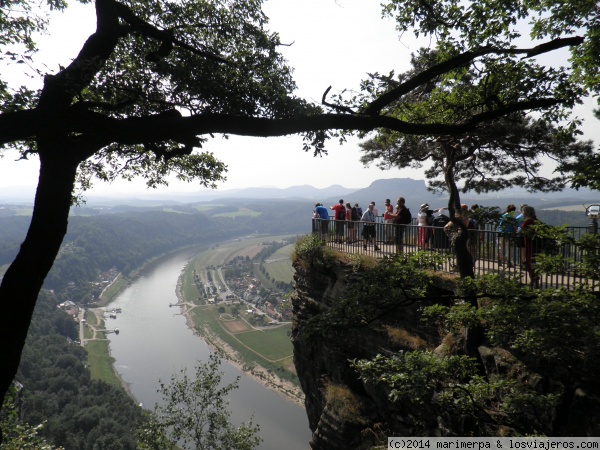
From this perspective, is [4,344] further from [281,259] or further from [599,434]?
[281,259]

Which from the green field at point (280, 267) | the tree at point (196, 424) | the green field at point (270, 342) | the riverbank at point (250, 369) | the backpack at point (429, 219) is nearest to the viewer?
the backpack at point (429, 219)

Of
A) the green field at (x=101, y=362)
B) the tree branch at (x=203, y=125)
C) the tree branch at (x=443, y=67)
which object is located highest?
the tree branch at (x=443, y=67)

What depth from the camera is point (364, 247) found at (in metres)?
11.3

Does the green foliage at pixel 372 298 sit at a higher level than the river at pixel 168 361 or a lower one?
higher

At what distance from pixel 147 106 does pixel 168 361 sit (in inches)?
1871

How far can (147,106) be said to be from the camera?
589 centimetres

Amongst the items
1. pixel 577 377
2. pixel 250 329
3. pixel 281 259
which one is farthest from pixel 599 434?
pixel 281 259

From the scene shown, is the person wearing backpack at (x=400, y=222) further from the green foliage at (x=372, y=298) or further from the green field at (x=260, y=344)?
the green field at (x=260, y=344)

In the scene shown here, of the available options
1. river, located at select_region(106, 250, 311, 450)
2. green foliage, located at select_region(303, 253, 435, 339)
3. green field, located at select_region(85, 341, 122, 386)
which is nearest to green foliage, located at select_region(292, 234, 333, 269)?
green foliage, located at select_region(303, 253, 435, 339)

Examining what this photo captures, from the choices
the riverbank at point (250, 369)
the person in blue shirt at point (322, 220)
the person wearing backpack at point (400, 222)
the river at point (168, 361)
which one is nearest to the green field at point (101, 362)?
the river at point (168, 361)

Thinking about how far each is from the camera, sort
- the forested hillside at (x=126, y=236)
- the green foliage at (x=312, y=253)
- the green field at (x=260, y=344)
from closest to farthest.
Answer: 1. the green foliage at (x=312, y=253)
2. the green field at (x=260, y=344)
3. the forested hillside at (x=126, y=236)

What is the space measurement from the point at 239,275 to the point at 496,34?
3557 inches

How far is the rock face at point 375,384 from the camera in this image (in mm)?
4965

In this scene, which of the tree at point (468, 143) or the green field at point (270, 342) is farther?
the green field at point (270, 342)
